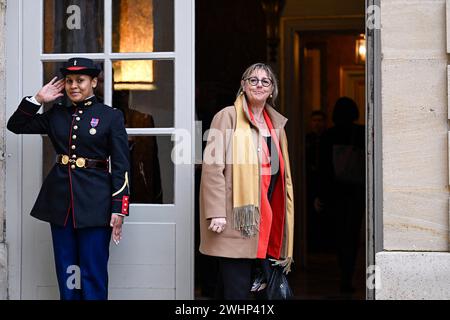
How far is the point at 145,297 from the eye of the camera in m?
5.51

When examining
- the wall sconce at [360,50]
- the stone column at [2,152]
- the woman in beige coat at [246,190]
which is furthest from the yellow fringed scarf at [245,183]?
the wall sconce at [360,50]

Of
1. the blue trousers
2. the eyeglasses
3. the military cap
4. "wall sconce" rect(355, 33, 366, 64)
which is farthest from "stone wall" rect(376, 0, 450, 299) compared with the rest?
"wall sconce" rect(355, 33, 366, 64)

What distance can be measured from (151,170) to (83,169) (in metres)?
0.64

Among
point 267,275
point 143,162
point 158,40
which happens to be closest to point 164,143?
point 143,162

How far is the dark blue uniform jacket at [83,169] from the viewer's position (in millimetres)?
5020

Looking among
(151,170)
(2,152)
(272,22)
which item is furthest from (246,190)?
(272,22)

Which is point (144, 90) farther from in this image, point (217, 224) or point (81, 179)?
point (217, 224)

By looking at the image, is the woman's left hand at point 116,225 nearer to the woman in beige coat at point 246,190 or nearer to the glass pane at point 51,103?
the woman in beige coat at point 246,190

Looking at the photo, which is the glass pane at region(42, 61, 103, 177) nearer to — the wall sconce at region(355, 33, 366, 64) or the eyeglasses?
the eyeglasses

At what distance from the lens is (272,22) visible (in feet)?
29.6

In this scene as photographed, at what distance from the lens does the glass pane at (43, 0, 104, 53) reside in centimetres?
562

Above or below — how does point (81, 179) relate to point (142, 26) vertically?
below

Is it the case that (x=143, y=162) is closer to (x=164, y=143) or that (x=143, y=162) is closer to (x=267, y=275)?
(x=164, y=143)

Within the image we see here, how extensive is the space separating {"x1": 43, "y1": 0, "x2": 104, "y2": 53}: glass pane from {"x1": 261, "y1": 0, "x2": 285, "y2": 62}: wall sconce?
140 inches
